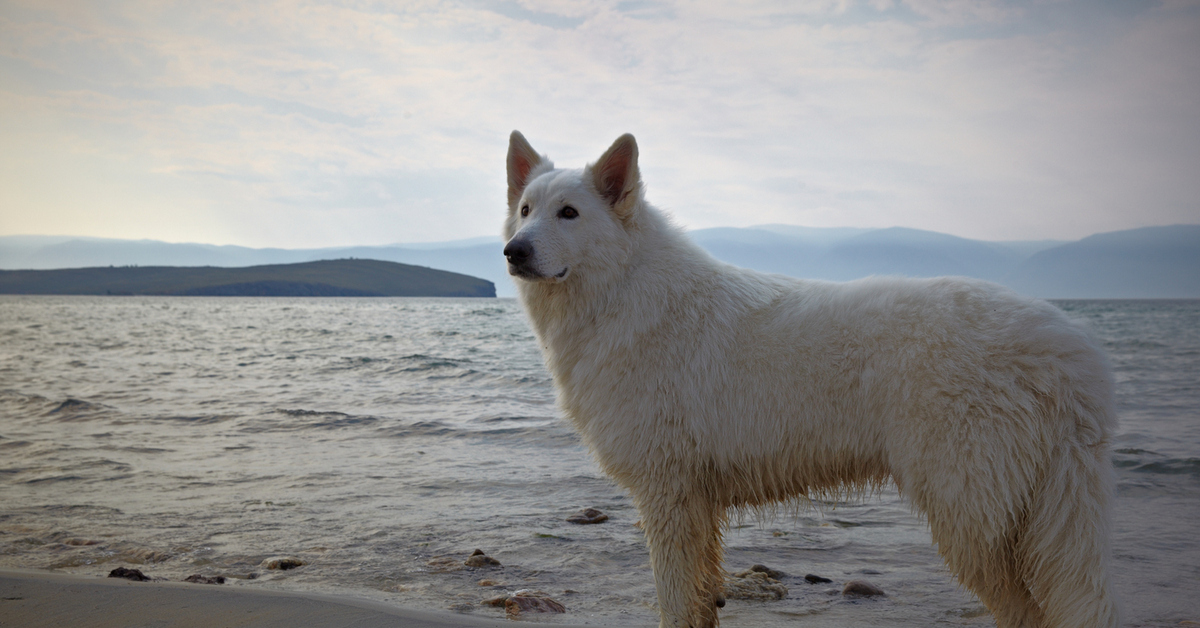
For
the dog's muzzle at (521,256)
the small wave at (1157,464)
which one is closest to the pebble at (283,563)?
the dog's muzzle at (521,256)

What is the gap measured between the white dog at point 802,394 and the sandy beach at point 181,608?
4.14 ft

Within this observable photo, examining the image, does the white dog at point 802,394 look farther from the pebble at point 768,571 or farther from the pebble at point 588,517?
the pebble at point 588,517

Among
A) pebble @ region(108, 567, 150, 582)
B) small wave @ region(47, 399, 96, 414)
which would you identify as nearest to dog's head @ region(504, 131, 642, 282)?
pebble @ region(108, 567, 150, 582)

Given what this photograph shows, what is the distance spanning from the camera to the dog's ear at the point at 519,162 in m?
4.57

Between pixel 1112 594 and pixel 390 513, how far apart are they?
545cm

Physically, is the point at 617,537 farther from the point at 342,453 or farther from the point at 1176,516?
the point at 1176,516

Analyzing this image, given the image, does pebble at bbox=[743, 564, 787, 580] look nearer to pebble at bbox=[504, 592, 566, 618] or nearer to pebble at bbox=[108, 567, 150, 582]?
pebble at bbox=[504, 592, 566, 618]

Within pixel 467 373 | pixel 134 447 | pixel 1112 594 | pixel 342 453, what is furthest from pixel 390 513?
pixel 467 373

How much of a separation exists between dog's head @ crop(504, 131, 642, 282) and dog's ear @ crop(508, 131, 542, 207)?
407 mm

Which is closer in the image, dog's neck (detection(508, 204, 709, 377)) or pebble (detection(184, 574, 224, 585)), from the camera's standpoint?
dog's neck (detection(508, 204, 709, 377))

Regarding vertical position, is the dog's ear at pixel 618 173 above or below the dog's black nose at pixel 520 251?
above

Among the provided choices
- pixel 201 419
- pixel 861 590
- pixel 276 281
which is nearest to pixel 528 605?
pixel 861 590

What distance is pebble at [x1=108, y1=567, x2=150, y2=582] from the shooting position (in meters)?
4.07

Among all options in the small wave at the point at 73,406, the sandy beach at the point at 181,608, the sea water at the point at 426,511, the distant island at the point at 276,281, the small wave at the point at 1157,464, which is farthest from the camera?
the distant island at the point at 276,281
